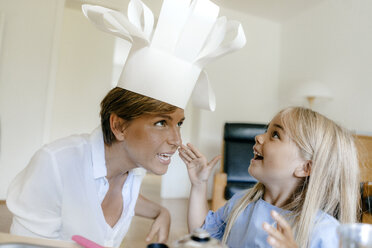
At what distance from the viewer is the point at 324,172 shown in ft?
2.72

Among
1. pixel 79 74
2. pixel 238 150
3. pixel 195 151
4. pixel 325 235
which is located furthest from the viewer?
pixel 79 74

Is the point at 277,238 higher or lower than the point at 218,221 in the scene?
higher

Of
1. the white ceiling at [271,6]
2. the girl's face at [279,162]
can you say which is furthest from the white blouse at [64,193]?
the white ceiling at [271,6]

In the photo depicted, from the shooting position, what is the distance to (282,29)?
14.2 feet

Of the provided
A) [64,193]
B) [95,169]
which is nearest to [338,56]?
[95,169]

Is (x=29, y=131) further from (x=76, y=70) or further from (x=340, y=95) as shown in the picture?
(x=340, y=95)

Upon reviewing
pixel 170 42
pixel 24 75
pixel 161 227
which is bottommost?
pixel 161 227

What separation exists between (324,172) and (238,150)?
6.93ft

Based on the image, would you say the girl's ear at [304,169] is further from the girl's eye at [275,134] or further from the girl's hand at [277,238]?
the girl's hand at [277,238]

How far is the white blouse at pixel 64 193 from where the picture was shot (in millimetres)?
791

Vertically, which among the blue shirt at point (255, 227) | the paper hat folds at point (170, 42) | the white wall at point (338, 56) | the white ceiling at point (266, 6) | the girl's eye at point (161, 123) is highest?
the white ceiling at point (266, 6)

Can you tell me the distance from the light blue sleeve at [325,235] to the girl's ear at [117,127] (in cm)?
64

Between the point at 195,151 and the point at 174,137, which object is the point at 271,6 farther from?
the point at 174,137

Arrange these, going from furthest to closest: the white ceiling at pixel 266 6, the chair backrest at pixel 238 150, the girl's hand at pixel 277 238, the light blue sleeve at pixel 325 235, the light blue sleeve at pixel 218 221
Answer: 1. the white ceiling at pixel 266 6
2. the chair backrest at pixel 238 150
3. the light blue sleeve at pixel 218 221
4. the light blue sleeve at pixel 325 235
5. the girl's hand at pixel 277 238
